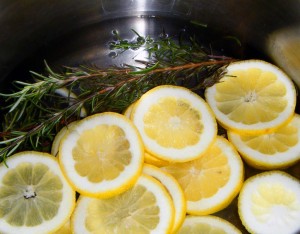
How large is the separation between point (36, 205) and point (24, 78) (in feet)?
2.93

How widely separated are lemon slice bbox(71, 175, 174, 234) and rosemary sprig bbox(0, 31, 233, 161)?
1.33 ft

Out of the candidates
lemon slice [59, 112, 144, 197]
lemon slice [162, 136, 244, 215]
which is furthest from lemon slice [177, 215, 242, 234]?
lemon slice [59, 112, 144, 197]

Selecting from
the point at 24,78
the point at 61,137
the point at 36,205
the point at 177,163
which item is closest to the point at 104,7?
the point at 24,78

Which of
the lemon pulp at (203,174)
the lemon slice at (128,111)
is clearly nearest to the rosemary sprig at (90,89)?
the lemon slice at (128,111)

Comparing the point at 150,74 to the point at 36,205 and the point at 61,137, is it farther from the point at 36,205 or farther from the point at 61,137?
the point at 36,205

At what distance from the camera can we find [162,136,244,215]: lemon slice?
6.57ft

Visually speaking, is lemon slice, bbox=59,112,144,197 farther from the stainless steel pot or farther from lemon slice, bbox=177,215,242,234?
the stainless steel pot

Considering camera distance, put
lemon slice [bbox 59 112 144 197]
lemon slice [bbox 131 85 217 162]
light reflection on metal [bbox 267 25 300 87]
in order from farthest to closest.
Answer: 1. light reflection on metal [bbox 267 25 300 87]
2. lemon slice [bbox 131 85 217 162]
3. lemon slice [bbox 59 112 144 197]

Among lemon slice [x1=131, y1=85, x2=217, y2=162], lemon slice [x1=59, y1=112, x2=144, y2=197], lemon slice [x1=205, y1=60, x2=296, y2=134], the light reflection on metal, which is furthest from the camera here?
the light reflection on metal

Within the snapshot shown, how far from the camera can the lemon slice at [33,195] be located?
1.86m

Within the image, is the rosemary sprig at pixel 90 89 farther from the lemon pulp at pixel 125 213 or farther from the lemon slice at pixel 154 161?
the lemon pulp at pixel 125 213

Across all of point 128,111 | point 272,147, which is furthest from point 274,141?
point 128,111

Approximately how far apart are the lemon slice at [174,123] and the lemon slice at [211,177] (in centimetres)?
14

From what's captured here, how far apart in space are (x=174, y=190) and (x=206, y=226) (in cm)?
27
